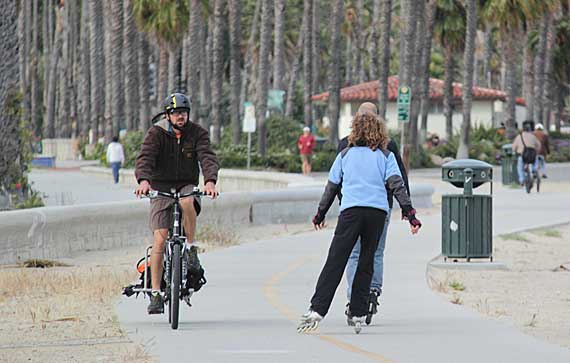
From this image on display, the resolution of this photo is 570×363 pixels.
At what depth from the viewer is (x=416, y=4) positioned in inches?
2126

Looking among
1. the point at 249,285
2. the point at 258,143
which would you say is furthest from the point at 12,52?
the point at 258,143

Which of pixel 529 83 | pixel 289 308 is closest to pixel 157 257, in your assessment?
pixel 289 308

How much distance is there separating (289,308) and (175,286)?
2100 millimetres

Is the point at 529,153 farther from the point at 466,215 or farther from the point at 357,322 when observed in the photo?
the point at 357,322

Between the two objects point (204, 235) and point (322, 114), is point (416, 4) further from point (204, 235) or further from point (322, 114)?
point (322, 114)

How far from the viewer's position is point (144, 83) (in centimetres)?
6925

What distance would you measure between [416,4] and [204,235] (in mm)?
33909

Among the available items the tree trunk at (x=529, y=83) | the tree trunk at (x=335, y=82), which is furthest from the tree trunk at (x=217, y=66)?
the tree trunk at (x=529, y=83)

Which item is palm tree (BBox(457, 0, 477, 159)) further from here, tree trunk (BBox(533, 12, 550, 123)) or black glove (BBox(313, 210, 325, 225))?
black glove (BBox(313, 210, 325, 225))

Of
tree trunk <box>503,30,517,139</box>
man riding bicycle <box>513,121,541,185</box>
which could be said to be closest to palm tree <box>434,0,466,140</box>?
tree trunk <box>503,30,517,139</box>

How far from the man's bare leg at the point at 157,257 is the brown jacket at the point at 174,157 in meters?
0.36

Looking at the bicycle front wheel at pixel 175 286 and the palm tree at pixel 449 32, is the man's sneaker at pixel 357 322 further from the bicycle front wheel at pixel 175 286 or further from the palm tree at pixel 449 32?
the palm tree at pixel 449 32

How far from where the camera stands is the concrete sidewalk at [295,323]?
10.1 metres

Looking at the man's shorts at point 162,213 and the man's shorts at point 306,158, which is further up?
the man's shorts at point 162,213
